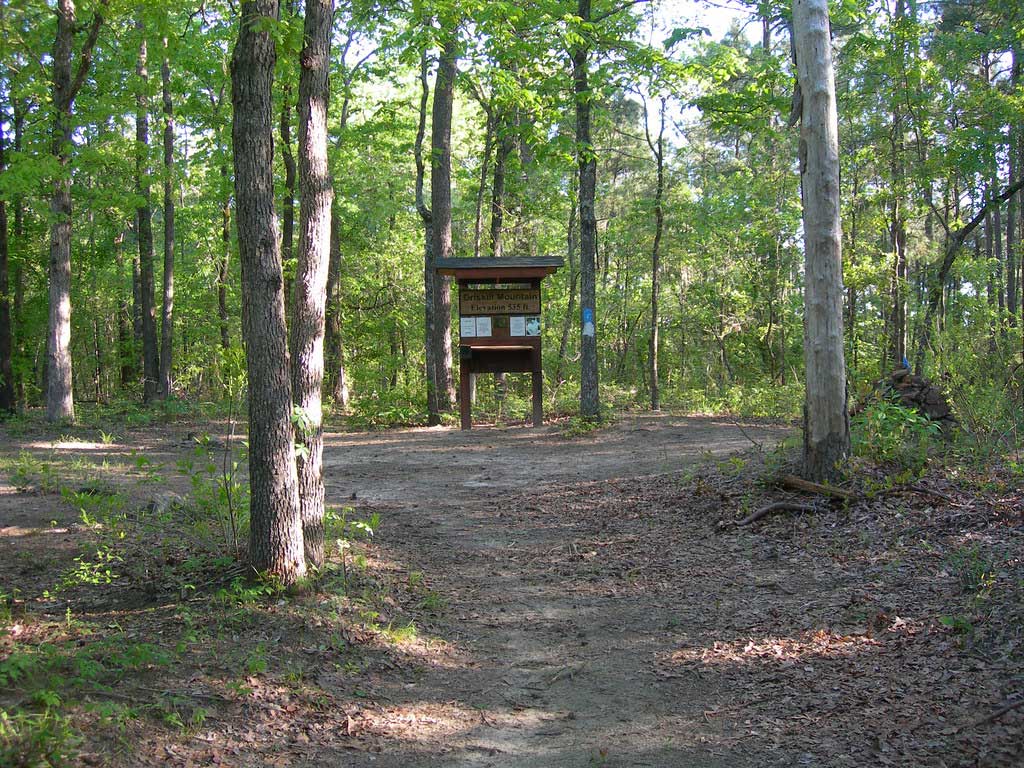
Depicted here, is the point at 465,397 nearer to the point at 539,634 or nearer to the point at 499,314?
the point at 499,314

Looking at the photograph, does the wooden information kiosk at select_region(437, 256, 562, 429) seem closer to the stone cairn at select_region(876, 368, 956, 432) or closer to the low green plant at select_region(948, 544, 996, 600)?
the stone cairn at select_region(876, 368, 956, 432)

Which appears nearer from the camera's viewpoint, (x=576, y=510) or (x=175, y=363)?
(x=576, y=510)

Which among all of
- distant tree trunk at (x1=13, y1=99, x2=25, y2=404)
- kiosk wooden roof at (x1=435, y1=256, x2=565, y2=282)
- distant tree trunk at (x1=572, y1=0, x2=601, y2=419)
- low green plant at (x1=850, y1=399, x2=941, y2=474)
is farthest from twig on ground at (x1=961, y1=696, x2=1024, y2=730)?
distant tree trunk at (x1=13, y1=99, x2=25, y2=404)

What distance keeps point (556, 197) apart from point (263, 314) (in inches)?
771

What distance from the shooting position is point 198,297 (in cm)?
2756

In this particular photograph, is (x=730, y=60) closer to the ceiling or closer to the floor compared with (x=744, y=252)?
closer to the ceiling

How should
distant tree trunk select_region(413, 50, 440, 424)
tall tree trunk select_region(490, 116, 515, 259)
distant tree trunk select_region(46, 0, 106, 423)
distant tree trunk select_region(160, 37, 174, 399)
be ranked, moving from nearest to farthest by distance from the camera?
distant tree trunk select_region(46, 0, 106, 423) → distant tree trunk select_region(413, 50, 440, 424) → distant tree trunk select_region(160, 37, 174, 399) → tall tree trunk select_region(490, 116, 515, 259)

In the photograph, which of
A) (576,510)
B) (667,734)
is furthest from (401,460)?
(667,734)

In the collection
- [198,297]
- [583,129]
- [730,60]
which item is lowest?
[198,297]

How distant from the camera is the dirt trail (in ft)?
12.8

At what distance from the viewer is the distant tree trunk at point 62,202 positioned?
A: 13070 millimetres

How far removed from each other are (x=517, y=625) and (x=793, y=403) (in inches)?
550

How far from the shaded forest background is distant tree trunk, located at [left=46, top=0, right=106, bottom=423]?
36cm

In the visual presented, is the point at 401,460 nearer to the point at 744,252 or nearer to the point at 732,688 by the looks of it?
the point at 732,688
